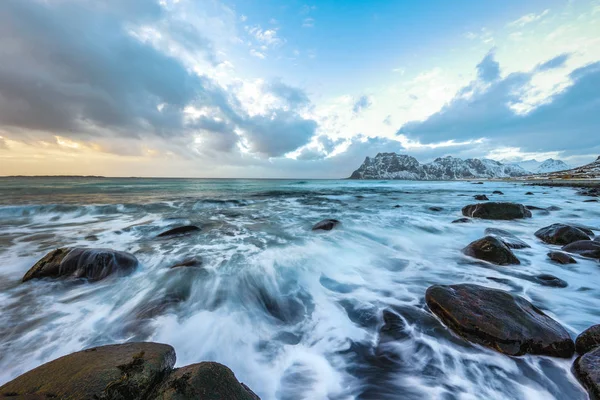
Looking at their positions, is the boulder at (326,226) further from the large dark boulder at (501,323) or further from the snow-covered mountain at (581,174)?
the snow-covered mountain at (581,174)

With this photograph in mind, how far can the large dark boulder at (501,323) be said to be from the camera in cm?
286

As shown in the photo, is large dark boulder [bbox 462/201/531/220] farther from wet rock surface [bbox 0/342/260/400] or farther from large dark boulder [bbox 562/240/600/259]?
wet rock surface [bbox 0/342/260/400]

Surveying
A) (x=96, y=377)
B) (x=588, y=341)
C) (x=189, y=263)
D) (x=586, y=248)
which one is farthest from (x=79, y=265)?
(x=586, y=248)

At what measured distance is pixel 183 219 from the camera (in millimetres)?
12711

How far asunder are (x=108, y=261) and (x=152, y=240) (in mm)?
3049

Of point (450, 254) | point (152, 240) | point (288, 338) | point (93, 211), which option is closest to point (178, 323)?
point (288, 338)

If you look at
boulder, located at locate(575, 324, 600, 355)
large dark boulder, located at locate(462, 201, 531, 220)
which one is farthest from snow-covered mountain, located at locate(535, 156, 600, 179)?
boulder, located at locate(575, 324, 600, 355)

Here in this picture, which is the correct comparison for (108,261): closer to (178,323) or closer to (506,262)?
(178,323)

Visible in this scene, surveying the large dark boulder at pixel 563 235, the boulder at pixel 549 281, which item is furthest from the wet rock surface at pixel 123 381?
the large dark boulder at pixel 563 235

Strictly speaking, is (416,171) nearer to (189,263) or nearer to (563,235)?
(563,235)

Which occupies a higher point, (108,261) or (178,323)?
(108,261)

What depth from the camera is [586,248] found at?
19.4 ft

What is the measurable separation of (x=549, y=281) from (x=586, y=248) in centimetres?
240

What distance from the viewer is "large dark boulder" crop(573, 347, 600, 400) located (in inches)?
90.0
